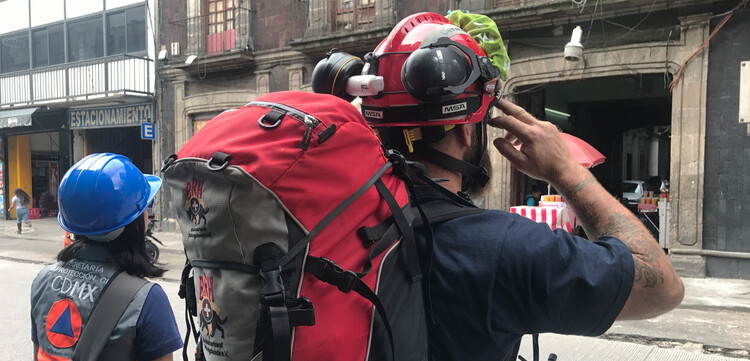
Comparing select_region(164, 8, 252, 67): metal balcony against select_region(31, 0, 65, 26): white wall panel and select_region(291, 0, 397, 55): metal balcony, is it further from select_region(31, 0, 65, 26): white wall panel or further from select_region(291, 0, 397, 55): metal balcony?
select_region(31, 0, 65, 26): white wall panel

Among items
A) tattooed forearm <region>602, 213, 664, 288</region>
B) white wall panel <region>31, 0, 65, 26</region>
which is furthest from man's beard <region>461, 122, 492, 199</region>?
white wall panel <region>31, 0, 65, 26</region>

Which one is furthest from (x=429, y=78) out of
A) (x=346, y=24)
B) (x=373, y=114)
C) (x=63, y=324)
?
(x=346, y=24)

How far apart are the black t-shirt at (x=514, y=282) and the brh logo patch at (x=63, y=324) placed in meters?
1.36

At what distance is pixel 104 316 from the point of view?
186 cm

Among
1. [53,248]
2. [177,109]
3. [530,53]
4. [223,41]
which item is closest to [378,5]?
[530,53]

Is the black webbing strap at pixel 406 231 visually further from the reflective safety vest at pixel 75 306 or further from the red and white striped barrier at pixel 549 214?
the red and white striped barrier at pixel 549 214

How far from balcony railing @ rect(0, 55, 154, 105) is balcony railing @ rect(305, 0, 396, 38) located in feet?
19.8

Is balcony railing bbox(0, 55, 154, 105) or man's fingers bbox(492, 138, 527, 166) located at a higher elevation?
balcony railing bbox(0, 55, 154, 105)

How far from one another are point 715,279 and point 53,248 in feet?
46.8

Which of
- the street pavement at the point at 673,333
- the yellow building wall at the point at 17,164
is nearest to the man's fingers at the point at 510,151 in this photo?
the street pavement at the point at 673,333

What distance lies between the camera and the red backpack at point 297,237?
3.34 feet

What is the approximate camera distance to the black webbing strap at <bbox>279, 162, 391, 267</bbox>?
102 cm

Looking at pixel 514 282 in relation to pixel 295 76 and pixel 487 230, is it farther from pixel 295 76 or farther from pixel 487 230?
pixel 295 76

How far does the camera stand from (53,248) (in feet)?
43.0
